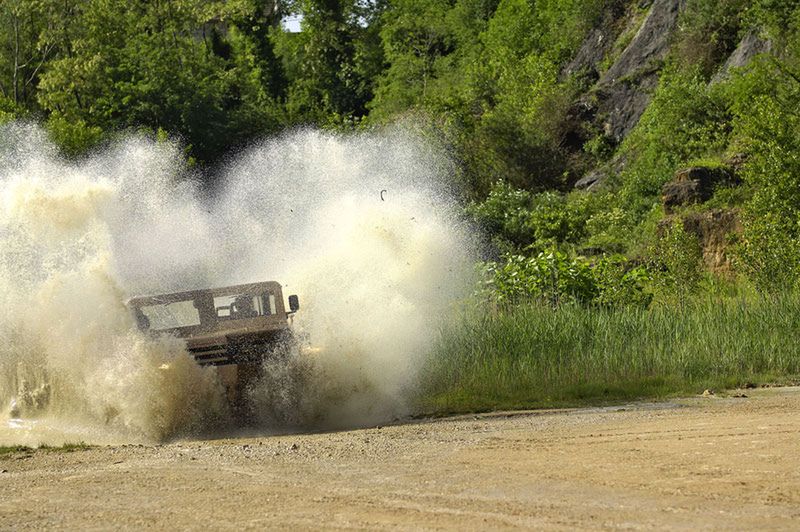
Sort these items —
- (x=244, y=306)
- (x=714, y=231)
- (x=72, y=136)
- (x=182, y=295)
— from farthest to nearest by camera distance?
(x=72, y=136) < (x=714, y=231) < (x=244, y=306) < (x=182, y=295)

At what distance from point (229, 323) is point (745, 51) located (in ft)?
80.4

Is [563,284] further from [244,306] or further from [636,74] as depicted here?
[636,74]

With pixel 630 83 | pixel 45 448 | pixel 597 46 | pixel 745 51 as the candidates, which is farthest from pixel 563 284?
pixel 597 46

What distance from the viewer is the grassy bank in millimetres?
18312

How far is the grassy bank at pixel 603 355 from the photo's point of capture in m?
18.3

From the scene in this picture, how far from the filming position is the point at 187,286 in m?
21.7

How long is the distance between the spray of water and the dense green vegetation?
160 centimetres

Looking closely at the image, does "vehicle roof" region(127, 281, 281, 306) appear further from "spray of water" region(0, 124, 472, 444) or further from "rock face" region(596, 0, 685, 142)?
"rock face" region(596, 0, 685, 142)

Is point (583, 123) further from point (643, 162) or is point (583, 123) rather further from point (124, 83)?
point (124, 83)

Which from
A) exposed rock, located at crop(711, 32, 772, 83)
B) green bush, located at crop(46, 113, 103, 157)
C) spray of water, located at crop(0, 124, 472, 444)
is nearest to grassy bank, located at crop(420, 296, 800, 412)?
spray of water, located at crop(0, 124, 472, 444)

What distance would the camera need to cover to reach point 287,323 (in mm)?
16266

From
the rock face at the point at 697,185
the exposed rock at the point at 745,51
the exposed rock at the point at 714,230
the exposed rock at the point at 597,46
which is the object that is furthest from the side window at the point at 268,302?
the exposed rock at the point at 597,46

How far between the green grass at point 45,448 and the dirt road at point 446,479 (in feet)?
0.75

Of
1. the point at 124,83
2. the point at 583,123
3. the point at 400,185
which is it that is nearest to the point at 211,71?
the point at 124,83
